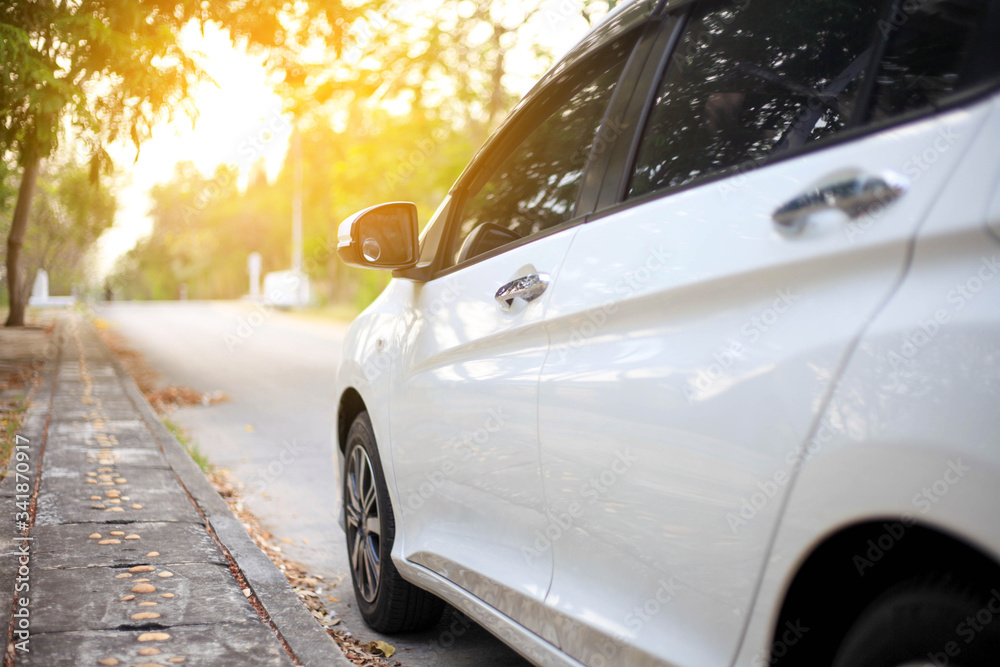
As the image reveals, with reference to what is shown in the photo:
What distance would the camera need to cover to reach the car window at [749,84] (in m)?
1.95

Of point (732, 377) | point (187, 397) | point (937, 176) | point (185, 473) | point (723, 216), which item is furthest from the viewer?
point (187, 397)

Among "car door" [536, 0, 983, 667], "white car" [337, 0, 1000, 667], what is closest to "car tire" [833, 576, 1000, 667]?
"white car" [337, 0, 1000, 667]

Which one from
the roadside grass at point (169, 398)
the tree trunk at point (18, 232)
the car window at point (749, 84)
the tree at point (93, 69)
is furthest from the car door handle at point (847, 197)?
the tree trunk at point (18, 232)

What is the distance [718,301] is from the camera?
5.65ft

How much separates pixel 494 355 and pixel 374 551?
1.34m

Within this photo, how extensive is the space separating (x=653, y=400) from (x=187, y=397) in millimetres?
9760

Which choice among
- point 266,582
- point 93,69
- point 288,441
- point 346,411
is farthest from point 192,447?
Result: point 266,582

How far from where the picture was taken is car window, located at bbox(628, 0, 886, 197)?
6.40 feet

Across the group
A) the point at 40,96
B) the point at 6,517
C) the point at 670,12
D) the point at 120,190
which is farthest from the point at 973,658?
the point at 120,190

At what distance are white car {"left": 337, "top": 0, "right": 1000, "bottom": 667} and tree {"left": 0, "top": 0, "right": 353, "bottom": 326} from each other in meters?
5.03

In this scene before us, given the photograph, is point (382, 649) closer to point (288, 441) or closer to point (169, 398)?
point (288, 441)

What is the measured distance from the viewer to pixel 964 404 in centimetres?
122

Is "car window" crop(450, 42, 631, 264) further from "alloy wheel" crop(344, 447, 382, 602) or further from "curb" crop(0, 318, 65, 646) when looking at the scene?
"curb" crop(0, 318, 65, 646)

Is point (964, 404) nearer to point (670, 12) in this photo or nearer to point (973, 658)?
point (973, 658)
